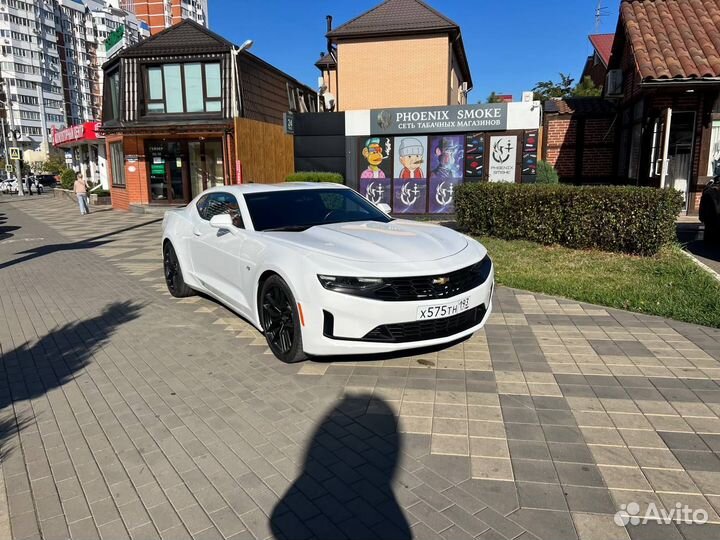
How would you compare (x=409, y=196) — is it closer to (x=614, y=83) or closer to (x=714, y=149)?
(x=614, y=83)

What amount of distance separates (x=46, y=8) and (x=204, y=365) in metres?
120

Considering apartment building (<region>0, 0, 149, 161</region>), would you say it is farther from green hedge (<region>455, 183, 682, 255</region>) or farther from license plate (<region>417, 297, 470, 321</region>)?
license plate (<region>417, 297, 470, 321</region>)

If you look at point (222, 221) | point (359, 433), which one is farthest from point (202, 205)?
point (359, 433)

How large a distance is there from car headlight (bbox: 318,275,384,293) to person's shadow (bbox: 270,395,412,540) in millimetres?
895

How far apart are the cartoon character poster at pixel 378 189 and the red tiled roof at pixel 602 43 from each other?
73.9ft

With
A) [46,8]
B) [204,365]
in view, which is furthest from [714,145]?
[46,8]

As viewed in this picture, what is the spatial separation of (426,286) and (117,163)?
22454 mm

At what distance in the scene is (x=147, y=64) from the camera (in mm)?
19594

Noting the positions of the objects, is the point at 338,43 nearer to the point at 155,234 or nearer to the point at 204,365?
the point at 155,234

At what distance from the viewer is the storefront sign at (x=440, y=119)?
48.9ft

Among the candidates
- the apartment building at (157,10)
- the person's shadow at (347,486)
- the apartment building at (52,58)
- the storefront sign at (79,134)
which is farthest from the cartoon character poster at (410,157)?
the apartment building at (157,10)

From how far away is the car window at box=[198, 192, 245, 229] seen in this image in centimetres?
547

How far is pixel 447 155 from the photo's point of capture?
15.5 meters

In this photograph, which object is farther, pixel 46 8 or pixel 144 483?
pixel 46 8
